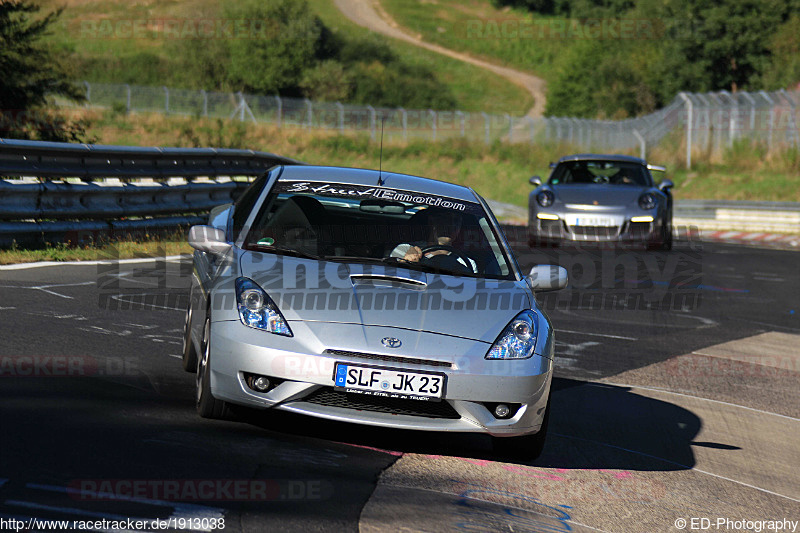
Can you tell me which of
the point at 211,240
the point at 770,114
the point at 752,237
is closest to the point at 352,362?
the point at 211,240

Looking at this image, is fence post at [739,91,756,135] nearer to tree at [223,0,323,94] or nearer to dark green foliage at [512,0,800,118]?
dark green foliage at [512,0,800,118]

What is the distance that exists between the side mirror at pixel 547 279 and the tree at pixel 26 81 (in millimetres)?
13738

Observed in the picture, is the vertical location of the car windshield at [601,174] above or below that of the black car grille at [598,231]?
above

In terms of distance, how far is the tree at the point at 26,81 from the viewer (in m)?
18.3

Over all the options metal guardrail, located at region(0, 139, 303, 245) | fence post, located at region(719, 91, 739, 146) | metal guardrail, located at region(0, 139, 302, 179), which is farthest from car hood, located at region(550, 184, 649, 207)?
fence post, located at region(719, 91, 739, 146)

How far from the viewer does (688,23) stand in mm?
65438

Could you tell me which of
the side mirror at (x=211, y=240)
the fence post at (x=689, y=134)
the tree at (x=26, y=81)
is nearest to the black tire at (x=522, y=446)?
the side mirror at (x=211, y=240)

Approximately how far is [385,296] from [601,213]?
11.1m

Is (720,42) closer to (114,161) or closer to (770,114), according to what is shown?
(770,114)

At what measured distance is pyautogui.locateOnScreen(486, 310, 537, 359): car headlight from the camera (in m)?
5.39

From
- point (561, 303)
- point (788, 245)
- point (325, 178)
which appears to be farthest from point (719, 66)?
point (325, 178)

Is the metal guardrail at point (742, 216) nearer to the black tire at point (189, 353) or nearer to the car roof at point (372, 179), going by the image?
the car roof at point (372, 179)

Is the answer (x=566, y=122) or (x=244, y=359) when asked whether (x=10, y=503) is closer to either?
(x=244, y=359)

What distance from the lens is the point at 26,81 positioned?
62.8 ft
